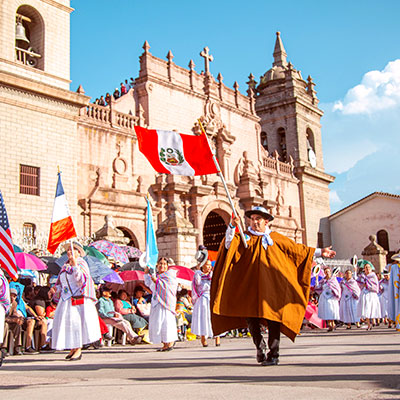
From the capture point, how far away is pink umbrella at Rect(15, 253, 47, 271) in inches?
451

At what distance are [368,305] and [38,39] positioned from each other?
13.9 meters

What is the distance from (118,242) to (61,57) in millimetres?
7297

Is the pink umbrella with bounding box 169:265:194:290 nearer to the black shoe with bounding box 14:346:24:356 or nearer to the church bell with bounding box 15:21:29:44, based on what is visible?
the black shoe with bounding box 14:346:24:356

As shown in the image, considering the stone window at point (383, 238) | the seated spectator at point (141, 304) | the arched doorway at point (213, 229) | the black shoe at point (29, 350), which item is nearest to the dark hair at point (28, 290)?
the black shoe at point (29, 350)

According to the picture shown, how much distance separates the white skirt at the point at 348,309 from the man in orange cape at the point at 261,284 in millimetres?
9572

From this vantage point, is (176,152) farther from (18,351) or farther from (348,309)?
(348,309)

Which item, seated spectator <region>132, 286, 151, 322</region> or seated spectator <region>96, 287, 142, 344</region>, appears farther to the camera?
seated spectator <region>132, 286, 151, 322</region>

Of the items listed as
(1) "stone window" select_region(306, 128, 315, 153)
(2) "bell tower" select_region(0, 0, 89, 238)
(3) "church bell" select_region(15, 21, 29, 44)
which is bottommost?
(2) "bell tower" select_region(0, 0, 89, 238)

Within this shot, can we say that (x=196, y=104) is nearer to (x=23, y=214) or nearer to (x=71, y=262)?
(x=23, y=214)

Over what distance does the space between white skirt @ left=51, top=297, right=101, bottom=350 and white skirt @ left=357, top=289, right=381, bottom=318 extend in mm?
8817

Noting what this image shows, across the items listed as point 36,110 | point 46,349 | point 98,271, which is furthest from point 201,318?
point 36,110

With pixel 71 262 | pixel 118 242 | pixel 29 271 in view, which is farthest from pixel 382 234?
pixel 71 262

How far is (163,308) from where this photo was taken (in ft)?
31.8

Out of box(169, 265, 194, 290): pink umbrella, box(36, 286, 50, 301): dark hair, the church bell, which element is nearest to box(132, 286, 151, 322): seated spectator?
box(169, 265, 194, 290): pink umbrella
